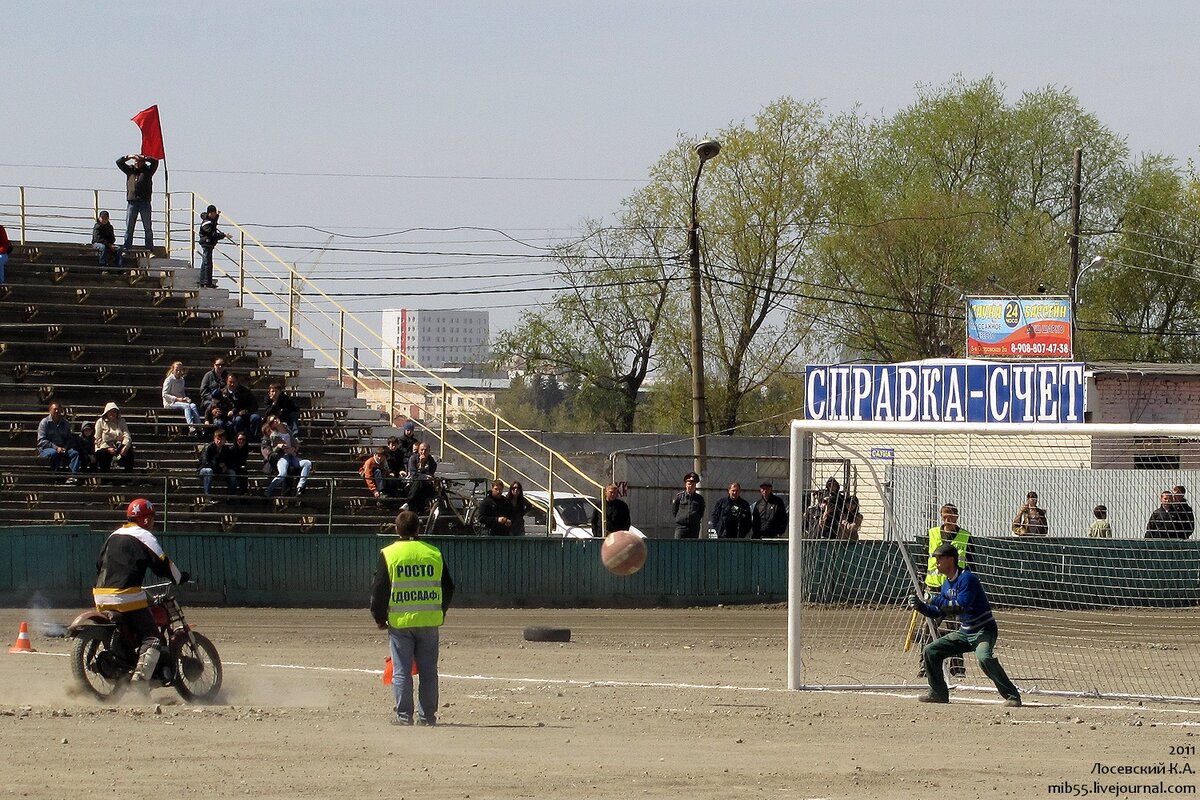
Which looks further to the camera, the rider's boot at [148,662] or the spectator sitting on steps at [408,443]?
the spectator sitting on steps at [408,443]

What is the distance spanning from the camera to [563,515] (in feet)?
113

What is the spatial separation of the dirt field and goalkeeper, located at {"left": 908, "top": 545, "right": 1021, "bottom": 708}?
42 centimetres

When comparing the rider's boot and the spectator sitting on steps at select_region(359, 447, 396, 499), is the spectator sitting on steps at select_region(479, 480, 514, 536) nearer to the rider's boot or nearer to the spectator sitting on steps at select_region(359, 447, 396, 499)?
the spectator sitting on steps at select_region(359, 447, 396, 499)

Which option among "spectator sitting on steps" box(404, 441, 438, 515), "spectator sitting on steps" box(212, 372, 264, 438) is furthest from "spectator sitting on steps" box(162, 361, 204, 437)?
"spectator sitting on steps" box(404, 441, 438, 515)

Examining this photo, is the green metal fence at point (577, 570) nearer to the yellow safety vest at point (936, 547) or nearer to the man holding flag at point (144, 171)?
the yellow safety vest at point (936, 547)

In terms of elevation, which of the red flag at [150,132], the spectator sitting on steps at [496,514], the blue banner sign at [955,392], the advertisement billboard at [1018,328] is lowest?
the spectator sitting on steps at [496,514]

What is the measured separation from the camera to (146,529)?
1395 centimetres

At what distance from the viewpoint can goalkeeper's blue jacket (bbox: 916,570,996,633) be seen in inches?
567

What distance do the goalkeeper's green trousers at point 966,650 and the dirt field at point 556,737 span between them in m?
0.25

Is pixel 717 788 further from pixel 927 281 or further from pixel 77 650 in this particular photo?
pixel 927 281

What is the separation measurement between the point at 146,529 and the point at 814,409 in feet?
25.3

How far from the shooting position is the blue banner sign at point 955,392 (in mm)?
16391

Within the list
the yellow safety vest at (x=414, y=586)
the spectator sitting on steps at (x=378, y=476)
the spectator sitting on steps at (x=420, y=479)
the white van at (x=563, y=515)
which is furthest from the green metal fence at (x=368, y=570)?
the yellow safety vest at (x=414, y=586)

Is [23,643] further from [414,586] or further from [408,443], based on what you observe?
[408,443]
